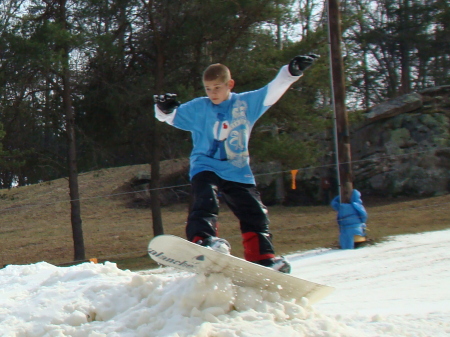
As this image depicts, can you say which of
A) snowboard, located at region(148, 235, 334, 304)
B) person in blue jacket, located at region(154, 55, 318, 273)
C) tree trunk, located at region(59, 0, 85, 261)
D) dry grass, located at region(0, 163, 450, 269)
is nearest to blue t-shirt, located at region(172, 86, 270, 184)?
person in blue jacket, located at region(154, 55, 318, 273)

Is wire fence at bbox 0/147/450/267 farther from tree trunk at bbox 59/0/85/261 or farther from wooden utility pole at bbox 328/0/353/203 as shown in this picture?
wooden utility pole at bbox 328/0/353/203

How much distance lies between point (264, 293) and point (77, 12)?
9.60 meters

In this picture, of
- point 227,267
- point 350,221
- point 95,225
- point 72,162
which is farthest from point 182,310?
point 95,225

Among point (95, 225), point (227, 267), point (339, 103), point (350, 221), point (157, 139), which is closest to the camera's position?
point (227, 267)

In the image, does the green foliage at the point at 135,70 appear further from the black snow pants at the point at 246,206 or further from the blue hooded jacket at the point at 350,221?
the black snow pants at the point at 246,206

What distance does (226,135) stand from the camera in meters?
3.28

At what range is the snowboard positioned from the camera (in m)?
2.53

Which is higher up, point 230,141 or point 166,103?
point 166,103

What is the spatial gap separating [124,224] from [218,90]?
1144cm

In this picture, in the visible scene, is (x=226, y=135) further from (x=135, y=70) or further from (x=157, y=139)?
(x=135, y=70)

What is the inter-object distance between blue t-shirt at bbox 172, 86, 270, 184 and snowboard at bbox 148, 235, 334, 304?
→ 778mm

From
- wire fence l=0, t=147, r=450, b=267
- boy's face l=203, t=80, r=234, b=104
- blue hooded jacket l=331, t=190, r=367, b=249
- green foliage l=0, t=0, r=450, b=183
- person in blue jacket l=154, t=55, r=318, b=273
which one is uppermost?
green foliage l=0, t=0, r=450, b=183

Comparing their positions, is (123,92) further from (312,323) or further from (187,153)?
(312,323)

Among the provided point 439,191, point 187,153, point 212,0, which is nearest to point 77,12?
point 212,0
